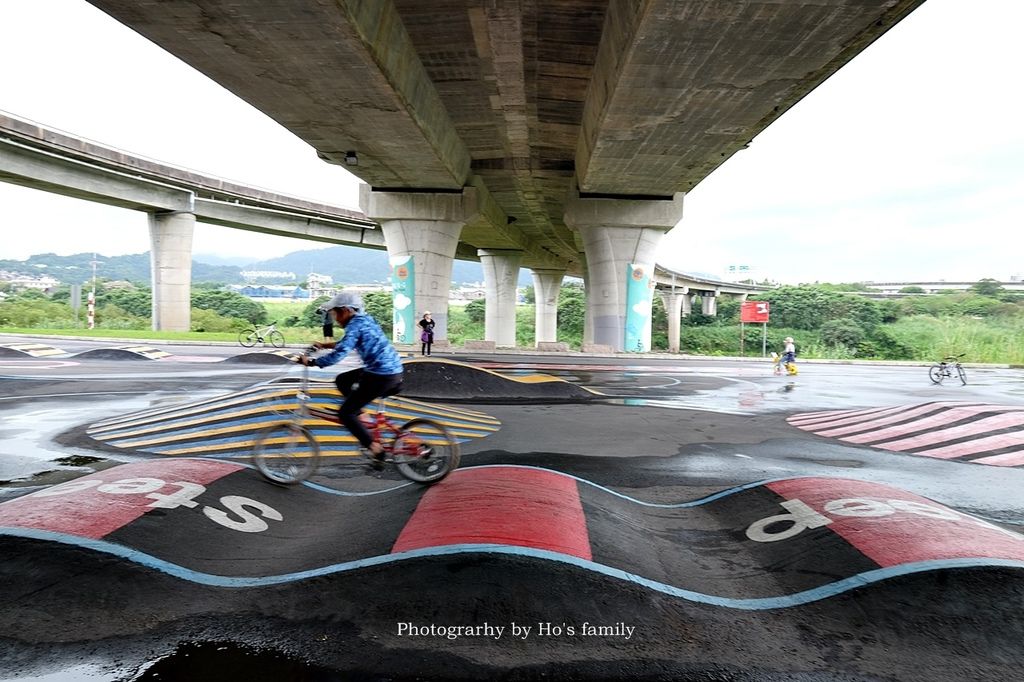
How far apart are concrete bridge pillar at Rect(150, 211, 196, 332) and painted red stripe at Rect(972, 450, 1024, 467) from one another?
45020 millimetres

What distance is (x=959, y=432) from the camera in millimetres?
9891

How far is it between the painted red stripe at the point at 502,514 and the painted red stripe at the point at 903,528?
2239 millimetres

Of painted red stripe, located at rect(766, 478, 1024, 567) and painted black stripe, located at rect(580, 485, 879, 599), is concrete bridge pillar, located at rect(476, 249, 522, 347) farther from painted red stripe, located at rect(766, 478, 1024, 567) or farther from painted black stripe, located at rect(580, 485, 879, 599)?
painted red stripe, located at rect(766, 478, 1024, 567)

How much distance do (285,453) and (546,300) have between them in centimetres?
7484

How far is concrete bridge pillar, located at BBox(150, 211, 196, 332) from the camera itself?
40.0 meters

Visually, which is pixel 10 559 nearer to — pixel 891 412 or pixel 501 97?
pixel 891 412

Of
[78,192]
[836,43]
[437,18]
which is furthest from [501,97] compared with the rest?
[78,192]

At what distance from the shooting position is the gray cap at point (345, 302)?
Answer: 6113 millimetres

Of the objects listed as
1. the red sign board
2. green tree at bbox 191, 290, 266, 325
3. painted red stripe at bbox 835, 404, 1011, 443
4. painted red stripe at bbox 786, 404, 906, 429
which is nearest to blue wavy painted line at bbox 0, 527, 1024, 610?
painted red stripe at bbox 835, 404, 1011, 443

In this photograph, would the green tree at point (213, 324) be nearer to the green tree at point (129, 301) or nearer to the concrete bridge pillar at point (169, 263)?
the concrete bridge pillar at point (169, 263)

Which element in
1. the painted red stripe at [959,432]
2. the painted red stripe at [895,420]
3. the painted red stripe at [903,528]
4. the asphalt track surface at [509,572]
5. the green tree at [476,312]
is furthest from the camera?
the green tree at [476,312]

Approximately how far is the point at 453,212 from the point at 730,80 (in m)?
17.8

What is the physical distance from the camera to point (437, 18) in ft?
46.5

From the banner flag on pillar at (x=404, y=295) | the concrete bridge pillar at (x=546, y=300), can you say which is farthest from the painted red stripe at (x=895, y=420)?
the concrete bridge pillar at (x=546, y=300)
